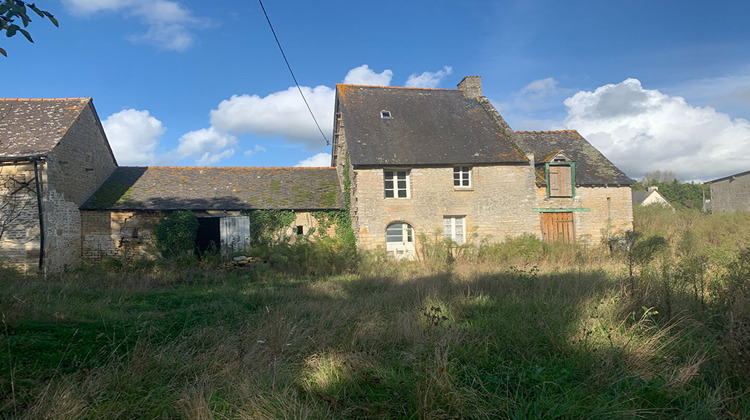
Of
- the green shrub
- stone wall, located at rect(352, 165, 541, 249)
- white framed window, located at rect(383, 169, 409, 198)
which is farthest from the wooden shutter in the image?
the green shrub

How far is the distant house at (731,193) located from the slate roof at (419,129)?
47.9ft

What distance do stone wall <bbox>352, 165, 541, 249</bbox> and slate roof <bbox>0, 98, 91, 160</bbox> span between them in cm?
957

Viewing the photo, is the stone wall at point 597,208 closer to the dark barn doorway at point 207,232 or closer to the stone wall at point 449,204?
the stone wall at point 449,204

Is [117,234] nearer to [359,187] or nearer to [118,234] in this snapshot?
[118,234]

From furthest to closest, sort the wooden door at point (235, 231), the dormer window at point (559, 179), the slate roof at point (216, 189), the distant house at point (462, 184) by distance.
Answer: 1. the dormer window at point (559, 179)
2. the distant house at point (462, 184)
3. the slate roof at point (216, 189)
4. the wooden door at point (235, 231)

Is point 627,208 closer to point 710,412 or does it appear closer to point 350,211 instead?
point 350,211

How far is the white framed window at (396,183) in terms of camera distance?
15.0 m

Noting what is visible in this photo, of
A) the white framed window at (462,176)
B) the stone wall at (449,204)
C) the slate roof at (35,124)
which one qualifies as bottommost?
the stone wall at (449,204)

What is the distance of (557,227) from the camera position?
15.7 m

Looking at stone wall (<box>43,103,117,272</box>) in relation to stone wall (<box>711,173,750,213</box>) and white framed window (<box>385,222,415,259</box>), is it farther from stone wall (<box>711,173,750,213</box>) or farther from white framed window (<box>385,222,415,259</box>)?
stone wall (<box>711,173,750,213</box>)

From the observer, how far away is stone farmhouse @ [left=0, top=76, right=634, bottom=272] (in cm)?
1288

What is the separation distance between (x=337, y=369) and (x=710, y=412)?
9.59 feet

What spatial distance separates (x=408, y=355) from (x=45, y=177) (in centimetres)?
1308

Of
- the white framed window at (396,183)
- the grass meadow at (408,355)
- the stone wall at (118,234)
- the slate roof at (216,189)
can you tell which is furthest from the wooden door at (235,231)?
the grass meadow at (408,355)
